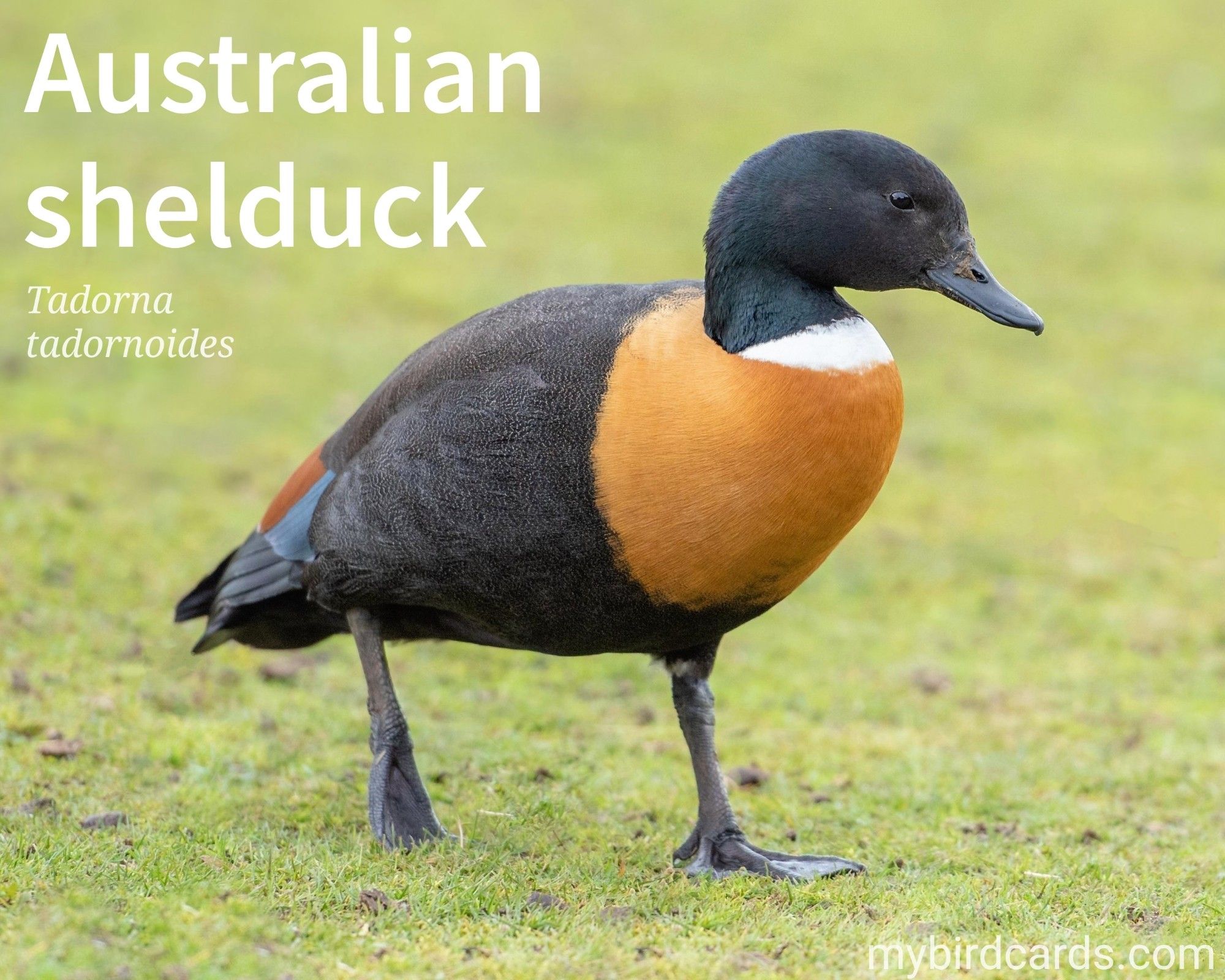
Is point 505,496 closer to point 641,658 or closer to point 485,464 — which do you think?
point 485,464

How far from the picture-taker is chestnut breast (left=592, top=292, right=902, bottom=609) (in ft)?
13.7

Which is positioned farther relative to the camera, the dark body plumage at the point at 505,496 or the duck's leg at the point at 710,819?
the duck's leg at the point at 710,819

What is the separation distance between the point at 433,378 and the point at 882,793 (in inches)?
101

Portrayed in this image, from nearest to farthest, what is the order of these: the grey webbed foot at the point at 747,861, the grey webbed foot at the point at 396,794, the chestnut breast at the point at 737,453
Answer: the chestnut breast at the point at 737,453 → the grey webbed foot at the point at 747,861 → the grey webbed foot at the point at 396,794

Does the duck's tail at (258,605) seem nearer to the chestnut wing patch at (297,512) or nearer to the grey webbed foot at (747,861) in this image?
the chestnut wing patch at (297,512)

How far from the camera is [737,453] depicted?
417 centimetres

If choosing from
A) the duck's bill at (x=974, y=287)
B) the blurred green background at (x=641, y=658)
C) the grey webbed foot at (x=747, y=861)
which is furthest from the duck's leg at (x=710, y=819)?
the duck's bill at (x=974, y=287)

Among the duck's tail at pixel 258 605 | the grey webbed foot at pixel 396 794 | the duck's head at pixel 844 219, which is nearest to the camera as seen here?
the duck's head at pixel 844 219

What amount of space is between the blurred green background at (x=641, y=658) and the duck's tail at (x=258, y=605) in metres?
0.54

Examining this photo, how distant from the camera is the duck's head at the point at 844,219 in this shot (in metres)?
4.41

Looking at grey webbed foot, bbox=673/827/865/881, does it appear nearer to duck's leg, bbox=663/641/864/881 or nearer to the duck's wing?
duck's leg, bbox=663/641/864/881

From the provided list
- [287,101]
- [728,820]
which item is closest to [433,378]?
[728,820]

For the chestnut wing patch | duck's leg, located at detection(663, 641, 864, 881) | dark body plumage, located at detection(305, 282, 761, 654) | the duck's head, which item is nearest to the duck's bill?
the duck's head

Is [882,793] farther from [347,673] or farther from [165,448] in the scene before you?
[165,448]
